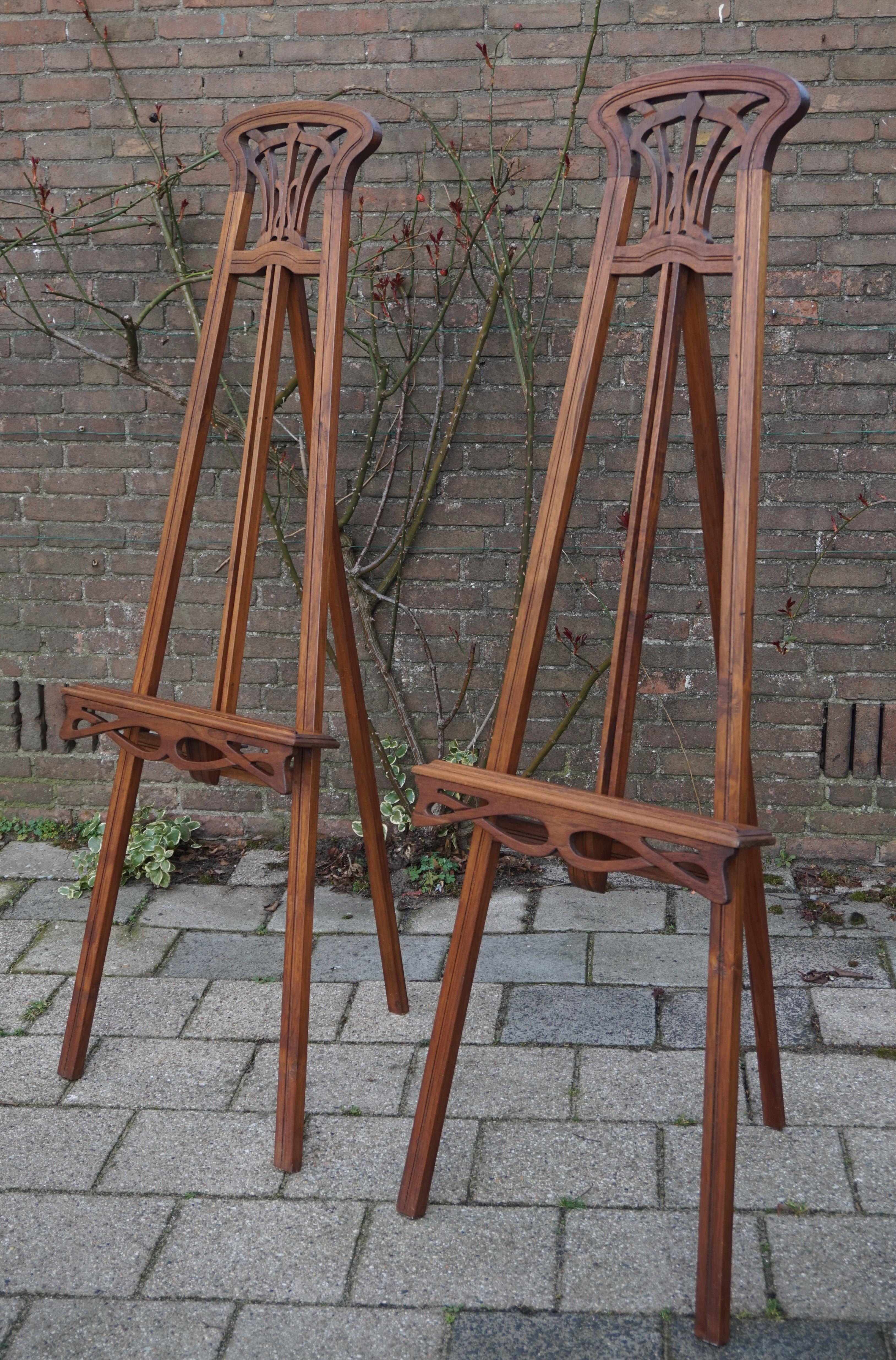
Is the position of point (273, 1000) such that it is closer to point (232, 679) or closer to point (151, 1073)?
point (151, 1073)

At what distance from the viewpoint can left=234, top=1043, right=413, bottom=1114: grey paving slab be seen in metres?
2.38

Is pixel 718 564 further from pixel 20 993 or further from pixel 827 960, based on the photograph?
pixel 20 993

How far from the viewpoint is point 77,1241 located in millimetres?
1999

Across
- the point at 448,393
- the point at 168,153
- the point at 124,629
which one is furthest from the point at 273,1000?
the point at 168,153

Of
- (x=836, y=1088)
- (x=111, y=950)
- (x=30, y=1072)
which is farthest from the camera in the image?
(x=111, y=950)

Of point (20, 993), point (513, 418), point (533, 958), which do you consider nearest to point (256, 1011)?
point (20, 993)

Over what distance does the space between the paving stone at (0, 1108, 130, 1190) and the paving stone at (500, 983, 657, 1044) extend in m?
0.82

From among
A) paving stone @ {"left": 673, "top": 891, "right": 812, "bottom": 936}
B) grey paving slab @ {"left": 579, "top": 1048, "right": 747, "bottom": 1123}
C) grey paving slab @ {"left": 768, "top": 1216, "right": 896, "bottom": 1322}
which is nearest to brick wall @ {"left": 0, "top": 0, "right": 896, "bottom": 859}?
paving stone @ {"left": 673, "top": 891, "right": 812, "bottom": 936}

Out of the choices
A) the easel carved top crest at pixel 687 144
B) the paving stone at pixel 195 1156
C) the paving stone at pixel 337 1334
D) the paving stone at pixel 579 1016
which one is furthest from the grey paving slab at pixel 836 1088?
the easel carved top crest at pixel 687 144

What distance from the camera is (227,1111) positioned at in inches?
92.7

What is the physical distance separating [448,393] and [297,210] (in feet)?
3.54

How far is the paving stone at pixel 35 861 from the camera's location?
3.47 metres

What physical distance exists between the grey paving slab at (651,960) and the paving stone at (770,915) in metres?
0.07

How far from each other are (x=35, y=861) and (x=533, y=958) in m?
1.53
